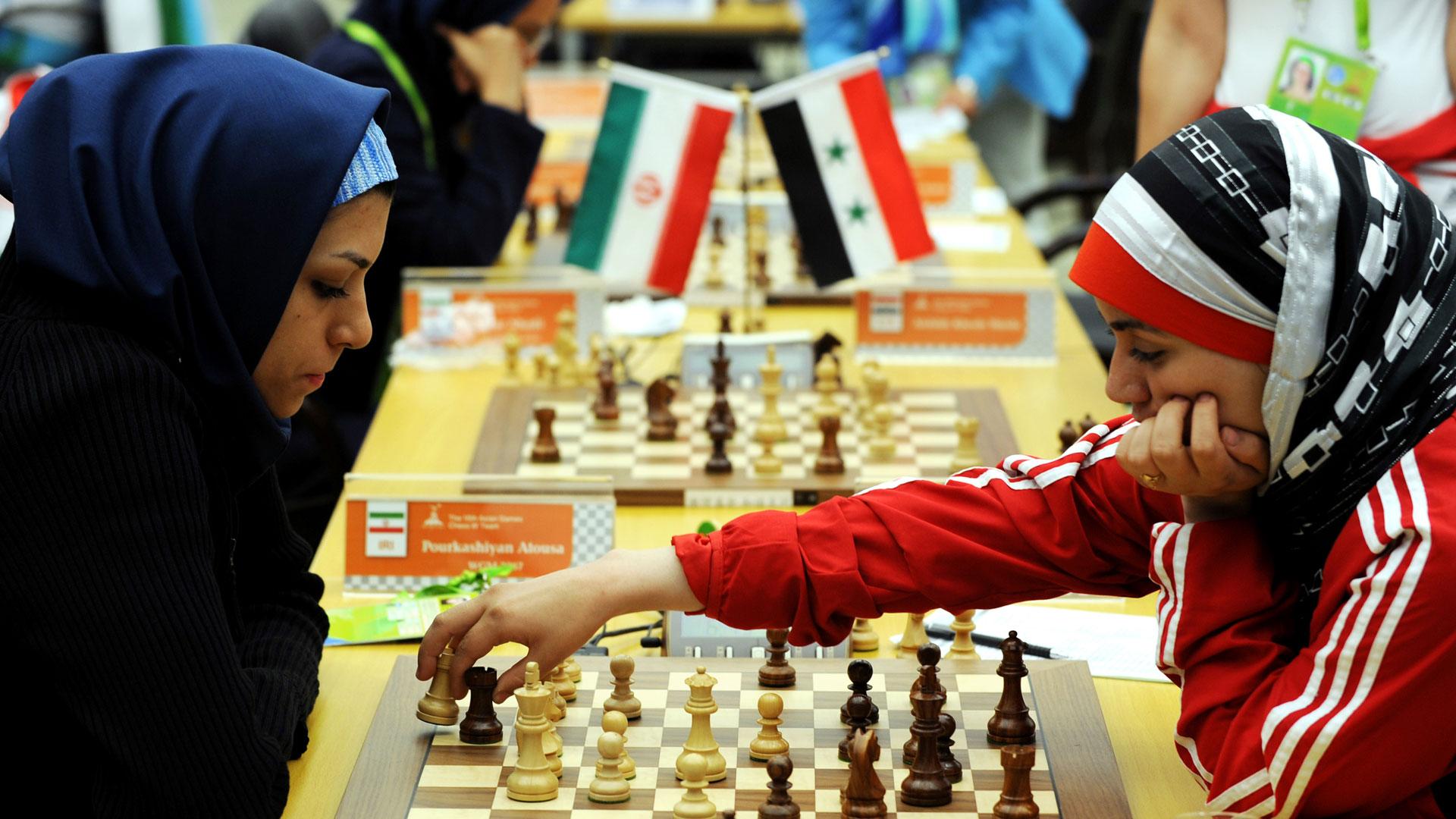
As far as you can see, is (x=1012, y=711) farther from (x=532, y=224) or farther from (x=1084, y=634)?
(x=532, y=224)

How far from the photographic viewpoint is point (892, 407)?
2.98 meters

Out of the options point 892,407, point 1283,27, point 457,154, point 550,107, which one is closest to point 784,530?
point 892,407

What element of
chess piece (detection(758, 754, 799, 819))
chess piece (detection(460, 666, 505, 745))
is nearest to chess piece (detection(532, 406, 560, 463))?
chess piece (detection(460, 666, 505, 745))

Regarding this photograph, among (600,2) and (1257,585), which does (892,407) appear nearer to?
(1257,585)

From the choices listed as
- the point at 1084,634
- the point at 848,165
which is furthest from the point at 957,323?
the point at 1084,634

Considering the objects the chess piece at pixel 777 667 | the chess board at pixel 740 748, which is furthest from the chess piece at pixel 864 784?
the chess piece at pixel 777 667

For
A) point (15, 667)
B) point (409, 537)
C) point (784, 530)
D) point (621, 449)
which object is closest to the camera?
point (15, 667)

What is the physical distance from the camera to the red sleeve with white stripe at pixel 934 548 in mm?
1722

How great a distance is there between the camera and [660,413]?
2811 mm

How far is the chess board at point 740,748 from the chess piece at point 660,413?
93 cm

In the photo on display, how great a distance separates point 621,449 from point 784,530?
1070 mm

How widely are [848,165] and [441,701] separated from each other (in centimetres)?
187

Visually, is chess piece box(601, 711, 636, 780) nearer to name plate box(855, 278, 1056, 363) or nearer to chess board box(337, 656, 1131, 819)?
chess board box(337, 656, 1131, 819)

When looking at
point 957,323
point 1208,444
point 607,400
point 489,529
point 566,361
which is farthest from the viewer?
point 957,323
